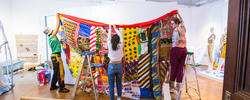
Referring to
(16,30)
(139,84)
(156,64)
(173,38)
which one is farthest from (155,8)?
(16,30)

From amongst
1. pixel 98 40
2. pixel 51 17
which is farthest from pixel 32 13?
pixel 98 40

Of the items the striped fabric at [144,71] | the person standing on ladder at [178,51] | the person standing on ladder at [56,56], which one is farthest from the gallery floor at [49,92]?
the striped fabric at [144,71]

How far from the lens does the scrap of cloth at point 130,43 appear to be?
8.62 ft

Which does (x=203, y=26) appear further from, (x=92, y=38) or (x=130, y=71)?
(x=92, y=38)

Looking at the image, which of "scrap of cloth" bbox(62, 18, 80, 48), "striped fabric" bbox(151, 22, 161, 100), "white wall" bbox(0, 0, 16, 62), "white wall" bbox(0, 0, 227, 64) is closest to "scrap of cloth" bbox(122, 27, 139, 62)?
"striped fabric" bbox(151, 22, 161, 100)

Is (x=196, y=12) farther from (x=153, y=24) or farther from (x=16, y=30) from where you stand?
(x=16, y=30)

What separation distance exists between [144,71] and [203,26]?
518 centimetres

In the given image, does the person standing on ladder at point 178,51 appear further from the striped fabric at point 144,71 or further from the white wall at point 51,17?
the white wall at point 51,17

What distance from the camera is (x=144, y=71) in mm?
2682

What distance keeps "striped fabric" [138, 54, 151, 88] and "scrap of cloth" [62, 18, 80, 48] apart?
149 cm

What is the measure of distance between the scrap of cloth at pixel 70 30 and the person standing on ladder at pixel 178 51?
78.9 inches

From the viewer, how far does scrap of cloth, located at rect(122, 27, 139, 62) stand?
2.63 metres

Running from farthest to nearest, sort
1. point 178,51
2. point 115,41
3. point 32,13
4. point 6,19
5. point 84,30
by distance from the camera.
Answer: point 32,13 → point 6,19 → point 84,30 → point 178,51 → point 115,41

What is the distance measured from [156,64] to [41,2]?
611 centimetres
